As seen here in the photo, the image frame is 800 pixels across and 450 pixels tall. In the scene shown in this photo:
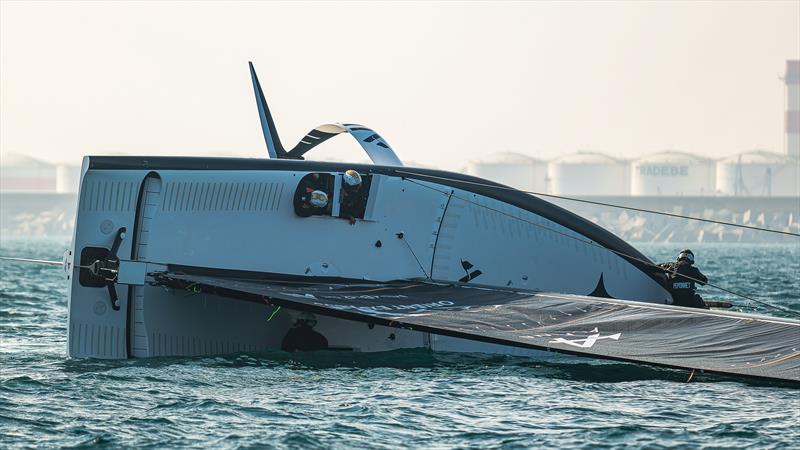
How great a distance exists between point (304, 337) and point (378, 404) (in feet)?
10.3

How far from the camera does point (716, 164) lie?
7579 inches

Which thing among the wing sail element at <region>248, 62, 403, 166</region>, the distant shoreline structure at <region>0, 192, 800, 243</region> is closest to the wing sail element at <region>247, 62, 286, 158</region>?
the wing sail element at <region>248, 62, 403, 166</region>

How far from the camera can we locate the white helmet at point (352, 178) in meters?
14.2

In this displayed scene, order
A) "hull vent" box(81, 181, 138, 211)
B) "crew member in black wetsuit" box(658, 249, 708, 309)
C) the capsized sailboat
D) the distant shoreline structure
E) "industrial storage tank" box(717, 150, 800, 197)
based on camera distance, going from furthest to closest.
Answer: "industrial storage tank" box(717, 150, 800, 197), the distant shoreline structure, "crew member in black wetsuit" box(658, 249, 708, 309), "hull vent" box(81, 181, 138, 211), the capsized sailboat

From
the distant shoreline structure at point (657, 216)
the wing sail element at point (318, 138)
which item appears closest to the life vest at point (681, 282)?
the wing sail element at point (318, 138)

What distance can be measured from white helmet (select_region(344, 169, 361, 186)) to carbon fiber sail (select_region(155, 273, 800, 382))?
3.97 feet

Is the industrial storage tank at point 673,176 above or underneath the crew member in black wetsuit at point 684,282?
above

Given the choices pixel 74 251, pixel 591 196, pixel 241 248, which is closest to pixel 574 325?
pixel 241 248

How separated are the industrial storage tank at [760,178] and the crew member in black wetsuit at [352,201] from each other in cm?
17583

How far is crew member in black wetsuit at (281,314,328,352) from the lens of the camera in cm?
1375

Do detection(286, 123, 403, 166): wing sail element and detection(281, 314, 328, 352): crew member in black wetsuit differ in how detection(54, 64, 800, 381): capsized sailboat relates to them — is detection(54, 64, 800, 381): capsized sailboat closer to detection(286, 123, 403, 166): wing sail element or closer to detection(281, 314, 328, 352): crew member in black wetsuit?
detection(281, 314, 328, 352): crew member in black wetsuit

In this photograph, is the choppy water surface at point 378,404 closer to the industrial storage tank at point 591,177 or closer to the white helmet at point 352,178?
the white helmet at point 352,178

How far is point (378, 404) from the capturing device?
1078cm

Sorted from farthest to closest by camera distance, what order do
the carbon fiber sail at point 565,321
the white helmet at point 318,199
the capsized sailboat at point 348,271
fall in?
the white helmet at point 318,199, the capsized sailboat at point 348,271, the carbon fiber sail at point 565,321
